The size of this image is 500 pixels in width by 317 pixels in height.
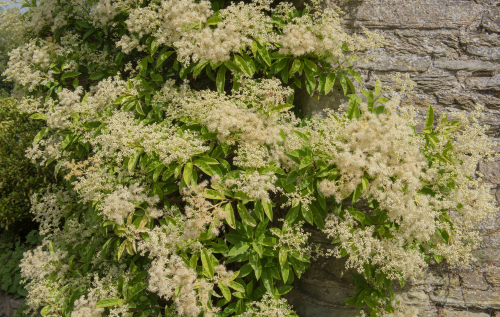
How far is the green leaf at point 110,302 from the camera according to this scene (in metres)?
2.51

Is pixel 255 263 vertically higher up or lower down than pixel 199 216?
lower down

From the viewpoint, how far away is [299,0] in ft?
11.1

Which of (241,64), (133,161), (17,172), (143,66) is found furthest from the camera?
(17,172)

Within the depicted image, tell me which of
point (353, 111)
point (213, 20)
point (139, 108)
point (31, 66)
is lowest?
point (139, 108)

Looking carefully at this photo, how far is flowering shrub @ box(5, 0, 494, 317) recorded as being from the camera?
90.5 inches

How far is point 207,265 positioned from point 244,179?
701mm

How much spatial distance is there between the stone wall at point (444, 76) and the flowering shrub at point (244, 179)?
0.33 metres

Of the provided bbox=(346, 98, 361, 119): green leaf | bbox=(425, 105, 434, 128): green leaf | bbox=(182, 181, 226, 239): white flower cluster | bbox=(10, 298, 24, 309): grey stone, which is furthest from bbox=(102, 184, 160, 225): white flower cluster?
bbox=(10, 298, 24, 309): grey stone

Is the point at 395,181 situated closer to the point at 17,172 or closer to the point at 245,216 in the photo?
the point at 245,216

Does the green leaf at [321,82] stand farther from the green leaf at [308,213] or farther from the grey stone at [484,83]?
the grey stone at [484,83]

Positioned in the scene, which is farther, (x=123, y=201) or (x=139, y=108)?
(x=139, y=108)

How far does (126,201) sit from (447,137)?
2608 millimetres

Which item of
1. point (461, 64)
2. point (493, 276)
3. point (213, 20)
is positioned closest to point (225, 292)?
point (213, 20)

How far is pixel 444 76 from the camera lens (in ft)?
9.96
